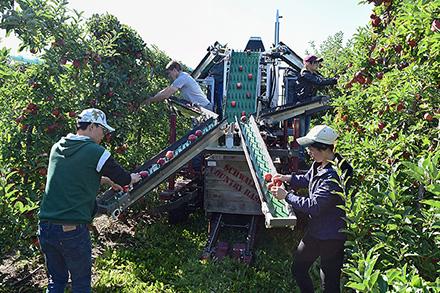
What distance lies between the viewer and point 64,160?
3.26 meters

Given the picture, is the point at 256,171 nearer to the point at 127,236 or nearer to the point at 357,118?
the point at 357,118

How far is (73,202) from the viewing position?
324 centimetres

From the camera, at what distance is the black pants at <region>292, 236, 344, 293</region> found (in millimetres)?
3283

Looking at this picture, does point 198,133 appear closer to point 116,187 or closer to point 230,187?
point 230,187

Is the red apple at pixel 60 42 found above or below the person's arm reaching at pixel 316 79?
above

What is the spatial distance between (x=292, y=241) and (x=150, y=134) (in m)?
3.87

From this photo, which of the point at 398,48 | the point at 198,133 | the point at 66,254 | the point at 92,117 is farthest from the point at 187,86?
the point at 66,254

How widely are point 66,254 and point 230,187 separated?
2.90m

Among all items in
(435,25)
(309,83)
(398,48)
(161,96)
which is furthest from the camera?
(309,83)

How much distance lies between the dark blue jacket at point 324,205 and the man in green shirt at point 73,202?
153cm

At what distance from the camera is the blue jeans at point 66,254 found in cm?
322

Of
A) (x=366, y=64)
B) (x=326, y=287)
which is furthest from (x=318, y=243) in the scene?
(x=366, y=64)

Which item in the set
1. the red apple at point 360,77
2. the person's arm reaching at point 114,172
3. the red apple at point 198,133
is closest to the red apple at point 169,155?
the red apple at point 198,133

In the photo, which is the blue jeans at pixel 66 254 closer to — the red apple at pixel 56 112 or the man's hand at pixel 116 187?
the man's hand at pixel 116 187
